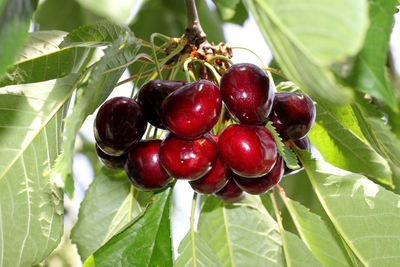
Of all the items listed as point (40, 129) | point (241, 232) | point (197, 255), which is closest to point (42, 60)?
point (40, 129)

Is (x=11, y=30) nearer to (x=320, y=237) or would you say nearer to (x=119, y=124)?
(x=119, y=124)

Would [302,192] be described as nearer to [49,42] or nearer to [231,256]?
[231,256]

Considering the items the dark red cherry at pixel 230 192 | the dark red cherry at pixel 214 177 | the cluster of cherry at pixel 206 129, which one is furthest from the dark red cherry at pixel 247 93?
the dark red cherry at pixel 230 192

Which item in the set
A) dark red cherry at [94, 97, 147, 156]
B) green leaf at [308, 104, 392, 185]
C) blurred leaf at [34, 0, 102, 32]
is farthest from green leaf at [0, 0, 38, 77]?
blurred leaf at [34, 0, 102, 32]

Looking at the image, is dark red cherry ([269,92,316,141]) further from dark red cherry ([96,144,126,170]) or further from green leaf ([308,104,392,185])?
dark red cherry ([96,144,126,170])

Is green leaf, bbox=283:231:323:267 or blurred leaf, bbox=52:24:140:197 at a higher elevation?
blurred leaf, bbox=52:24:140:197
